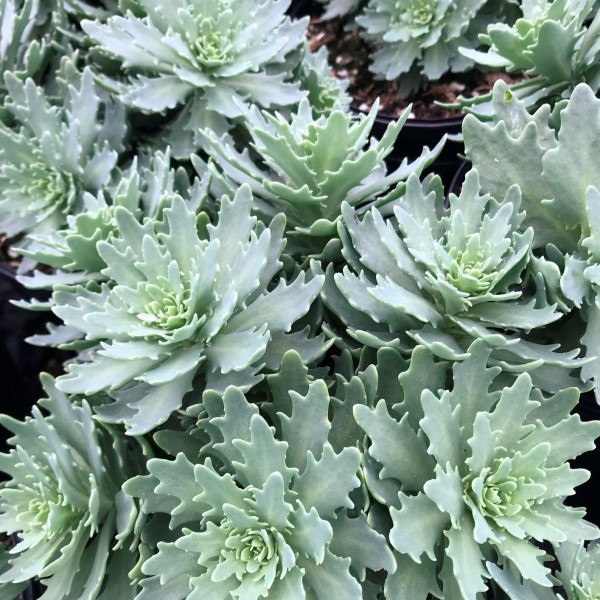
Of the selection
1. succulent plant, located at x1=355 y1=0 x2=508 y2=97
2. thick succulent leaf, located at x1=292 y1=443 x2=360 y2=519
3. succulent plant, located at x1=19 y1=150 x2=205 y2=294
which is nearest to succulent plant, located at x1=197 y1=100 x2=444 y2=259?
succulent plant, located at x1=19 y1=150 x2=205 y2=294

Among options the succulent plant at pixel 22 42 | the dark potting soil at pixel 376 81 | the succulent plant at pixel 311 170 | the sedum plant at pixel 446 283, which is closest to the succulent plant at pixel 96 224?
the succulent plant at pixel 311 170

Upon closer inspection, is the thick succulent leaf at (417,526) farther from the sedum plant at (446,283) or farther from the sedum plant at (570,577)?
the sedum plant at (446,283)

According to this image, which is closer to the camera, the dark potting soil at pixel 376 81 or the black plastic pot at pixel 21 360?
the black plastic pot at pixel 21 360

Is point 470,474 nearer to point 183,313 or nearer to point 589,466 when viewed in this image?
point 183,313

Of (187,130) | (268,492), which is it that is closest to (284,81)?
(187,130)

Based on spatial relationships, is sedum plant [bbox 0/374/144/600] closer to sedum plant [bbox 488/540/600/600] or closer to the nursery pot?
sedum plant [bbox 488/540/600/600]

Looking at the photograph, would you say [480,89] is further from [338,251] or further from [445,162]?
[338,251]
